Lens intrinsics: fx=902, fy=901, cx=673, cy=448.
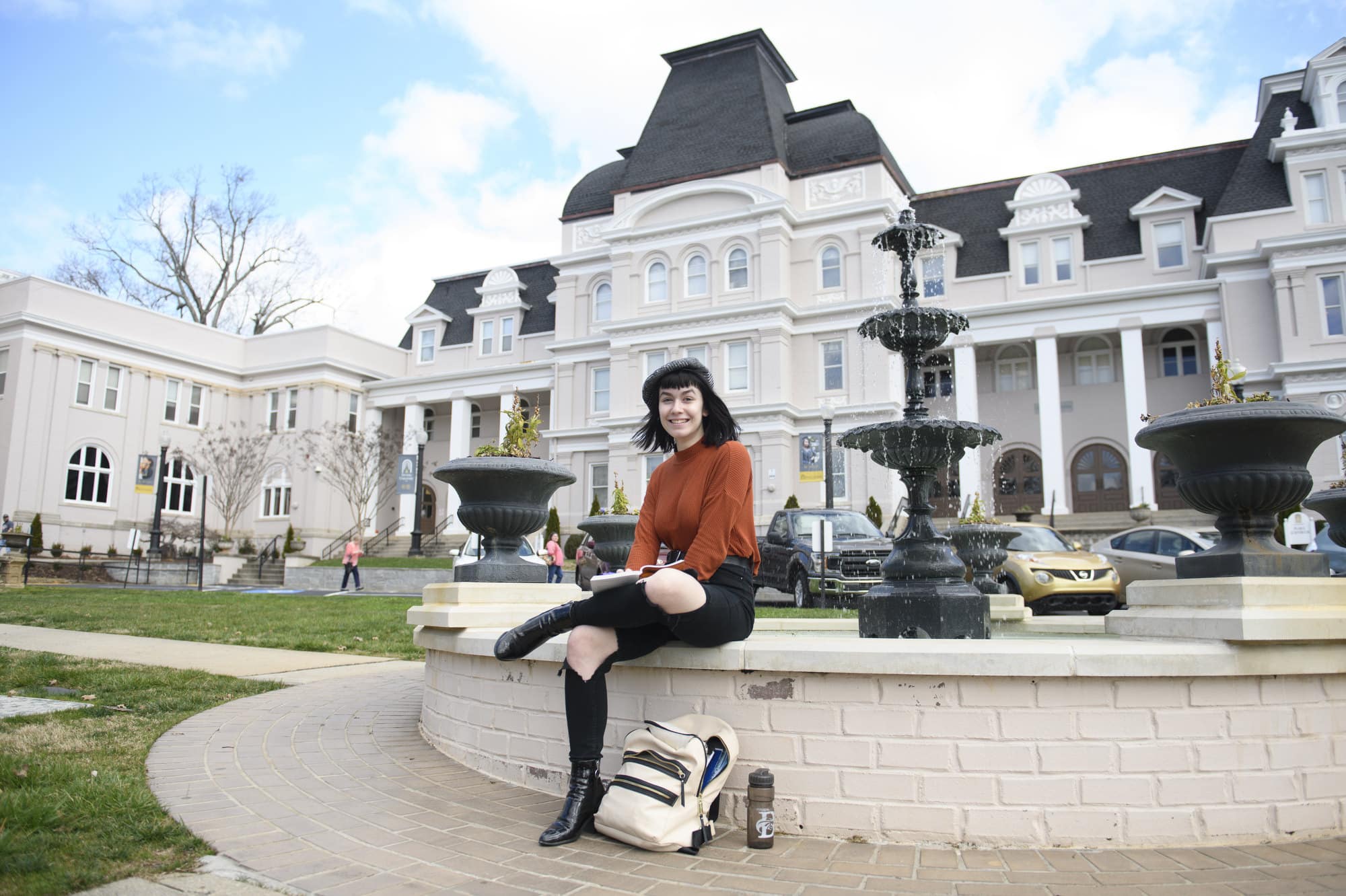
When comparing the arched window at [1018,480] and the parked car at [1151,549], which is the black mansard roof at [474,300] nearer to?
the arched window at [1018,480]

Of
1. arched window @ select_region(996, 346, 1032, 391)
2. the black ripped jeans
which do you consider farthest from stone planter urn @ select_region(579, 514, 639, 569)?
arched window @ select_region(996, 346, 1032, 391)

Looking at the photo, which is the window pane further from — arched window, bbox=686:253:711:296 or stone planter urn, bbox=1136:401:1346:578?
stone planter urn, bbox=1136:401:1346:578

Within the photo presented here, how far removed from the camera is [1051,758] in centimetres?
359

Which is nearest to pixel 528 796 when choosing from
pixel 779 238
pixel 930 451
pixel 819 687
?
pixel 819 687

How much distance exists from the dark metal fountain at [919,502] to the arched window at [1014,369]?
1153 inches

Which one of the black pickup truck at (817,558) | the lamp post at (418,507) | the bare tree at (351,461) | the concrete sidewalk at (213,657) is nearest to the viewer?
the concrete sidewalk at (213,657)

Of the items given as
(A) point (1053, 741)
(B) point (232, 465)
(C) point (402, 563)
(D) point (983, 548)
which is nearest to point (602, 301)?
(C) point (402, 563)

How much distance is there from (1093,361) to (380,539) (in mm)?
30002

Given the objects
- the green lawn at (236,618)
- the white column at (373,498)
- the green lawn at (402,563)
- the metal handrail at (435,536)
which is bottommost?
the green lawn at (236,618)

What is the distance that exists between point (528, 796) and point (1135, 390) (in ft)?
97.6

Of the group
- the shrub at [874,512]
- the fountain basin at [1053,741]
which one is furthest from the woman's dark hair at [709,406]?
the shrub at [874,512]

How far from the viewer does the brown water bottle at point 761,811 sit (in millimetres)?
3604

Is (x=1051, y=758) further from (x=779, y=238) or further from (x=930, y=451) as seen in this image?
(x=779, y=238)

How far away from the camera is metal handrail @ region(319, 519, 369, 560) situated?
3853cm
